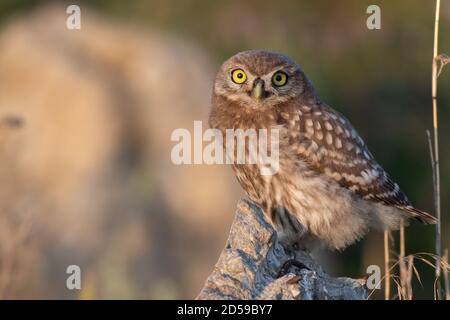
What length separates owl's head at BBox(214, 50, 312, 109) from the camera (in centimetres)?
586

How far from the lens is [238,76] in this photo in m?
6.00

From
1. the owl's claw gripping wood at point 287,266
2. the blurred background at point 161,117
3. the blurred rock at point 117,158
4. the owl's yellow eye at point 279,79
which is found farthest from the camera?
Result: the blurred background at point 161,117

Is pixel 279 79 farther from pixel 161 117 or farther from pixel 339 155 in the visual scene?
pixel 161 117

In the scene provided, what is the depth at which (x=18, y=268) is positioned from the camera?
23.8 ft

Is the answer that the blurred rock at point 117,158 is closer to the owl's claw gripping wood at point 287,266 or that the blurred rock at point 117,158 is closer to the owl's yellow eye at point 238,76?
the owl's yellow eye at point 238,76

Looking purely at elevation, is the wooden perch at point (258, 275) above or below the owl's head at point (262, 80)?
below

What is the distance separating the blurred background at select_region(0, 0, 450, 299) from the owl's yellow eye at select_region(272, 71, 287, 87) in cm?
475

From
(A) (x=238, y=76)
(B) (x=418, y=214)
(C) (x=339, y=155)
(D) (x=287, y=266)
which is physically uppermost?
(A) (x=238, y=76)

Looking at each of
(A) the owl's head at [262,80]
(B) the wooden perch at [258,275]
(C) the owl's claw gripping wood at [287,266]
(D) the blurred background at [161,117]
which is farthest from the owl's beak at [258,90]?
(D) the blurred background at [161,117]

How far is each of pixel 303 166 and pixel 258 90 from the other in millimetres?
565

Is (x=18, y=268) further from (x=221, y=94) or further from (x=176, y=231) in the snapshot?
(x=176, y=231)

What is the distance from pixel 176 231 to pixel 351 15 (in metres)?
5.61

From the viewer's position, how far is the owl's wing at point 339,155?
581cm

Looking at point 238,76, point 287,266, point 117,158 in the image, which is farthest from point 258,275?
point 117,158
